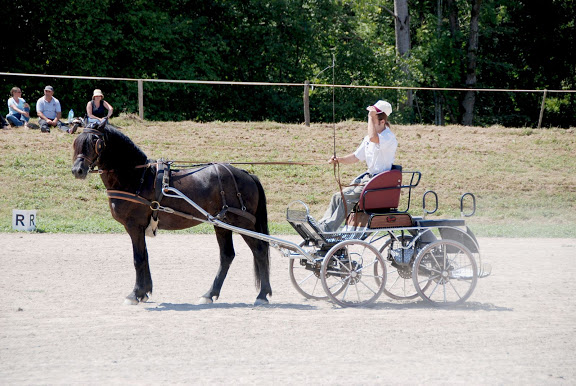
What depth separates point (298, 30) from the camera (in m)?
28.1

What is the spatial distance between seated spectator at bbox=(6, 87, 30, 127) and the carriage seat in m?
12.8

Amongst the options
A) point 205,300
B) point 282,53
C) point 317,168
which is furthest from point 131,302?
point 282,53

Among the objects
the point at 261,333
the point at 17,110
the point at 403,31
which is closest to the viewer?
the point at 261,333

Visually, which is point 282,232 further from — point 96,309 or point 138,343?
point 138,343

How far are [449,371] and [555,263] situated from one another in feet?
19.2

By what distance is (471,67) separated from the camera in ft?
101

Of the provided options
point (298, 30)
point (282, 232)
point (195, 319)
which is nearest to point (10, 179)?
point (282, 232)

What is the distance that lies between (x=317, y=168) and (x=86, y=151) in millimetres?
11111

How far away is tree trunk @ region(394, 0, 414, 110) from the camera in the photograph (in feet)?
88.7

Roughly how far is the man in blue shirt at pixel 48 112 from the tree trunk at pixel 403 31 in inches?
508

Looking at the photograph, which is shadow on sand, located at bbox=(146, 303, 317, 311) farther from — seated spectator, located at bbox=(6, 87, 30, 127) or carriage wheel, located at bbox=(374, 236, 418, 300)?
seated spectator, located at bbox=(6, 87, 30, 127)

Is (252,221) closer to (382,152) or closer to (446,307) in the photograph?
(382,152)

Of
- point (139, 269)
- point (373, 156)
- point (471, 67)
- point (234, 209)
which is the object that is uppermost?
point (471, 67)

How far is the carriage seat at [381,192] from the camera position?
773cm
